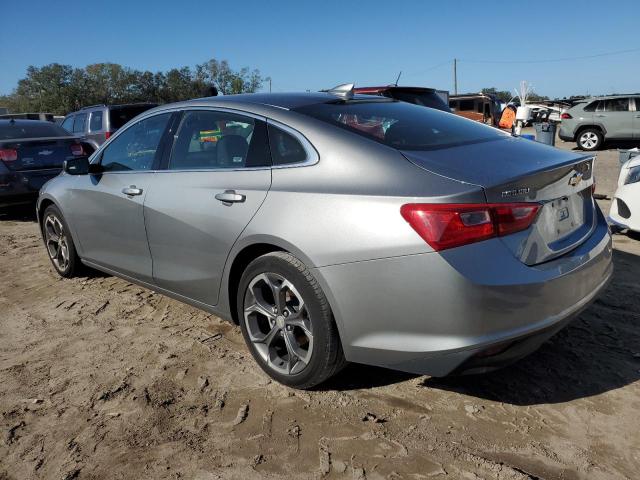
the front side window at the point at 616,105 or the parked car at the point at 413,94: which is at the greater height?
the parked car at the point at 413,94

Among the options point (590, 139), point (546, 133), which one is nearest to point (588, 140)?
point (590, 139)

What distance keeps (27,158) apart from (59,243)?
3.81 meters

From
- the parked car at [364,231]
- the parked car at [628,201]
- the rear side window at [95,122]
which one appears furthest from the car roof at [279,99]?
the rear side window at [95,122]

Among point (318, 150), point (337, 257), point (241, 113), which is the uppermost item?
point (241, 113)

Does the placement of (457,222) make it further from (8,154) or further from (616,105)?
(616,105)

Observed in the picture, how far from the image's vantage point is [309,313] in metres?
2.56

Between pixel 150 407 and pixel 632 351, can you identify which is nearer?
pixel 150 407

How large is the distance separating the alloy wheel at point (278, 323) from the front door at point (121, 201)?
105 cm

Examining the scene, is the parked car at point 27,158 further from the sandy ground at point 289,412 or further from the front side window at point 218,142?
the front side window at point 218,142

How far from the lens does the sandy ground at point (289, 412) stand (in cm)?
225

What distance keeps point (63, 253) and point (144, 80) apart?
74552 millimetres

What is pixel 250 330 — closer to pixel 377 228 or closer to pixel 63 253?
pixel 377 228

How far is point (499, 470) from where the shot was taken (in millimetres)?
2158

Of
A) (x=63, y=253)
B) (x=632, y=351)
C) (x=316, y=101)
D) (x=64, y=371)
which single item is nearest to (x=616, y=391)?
(x=632, y=351)
